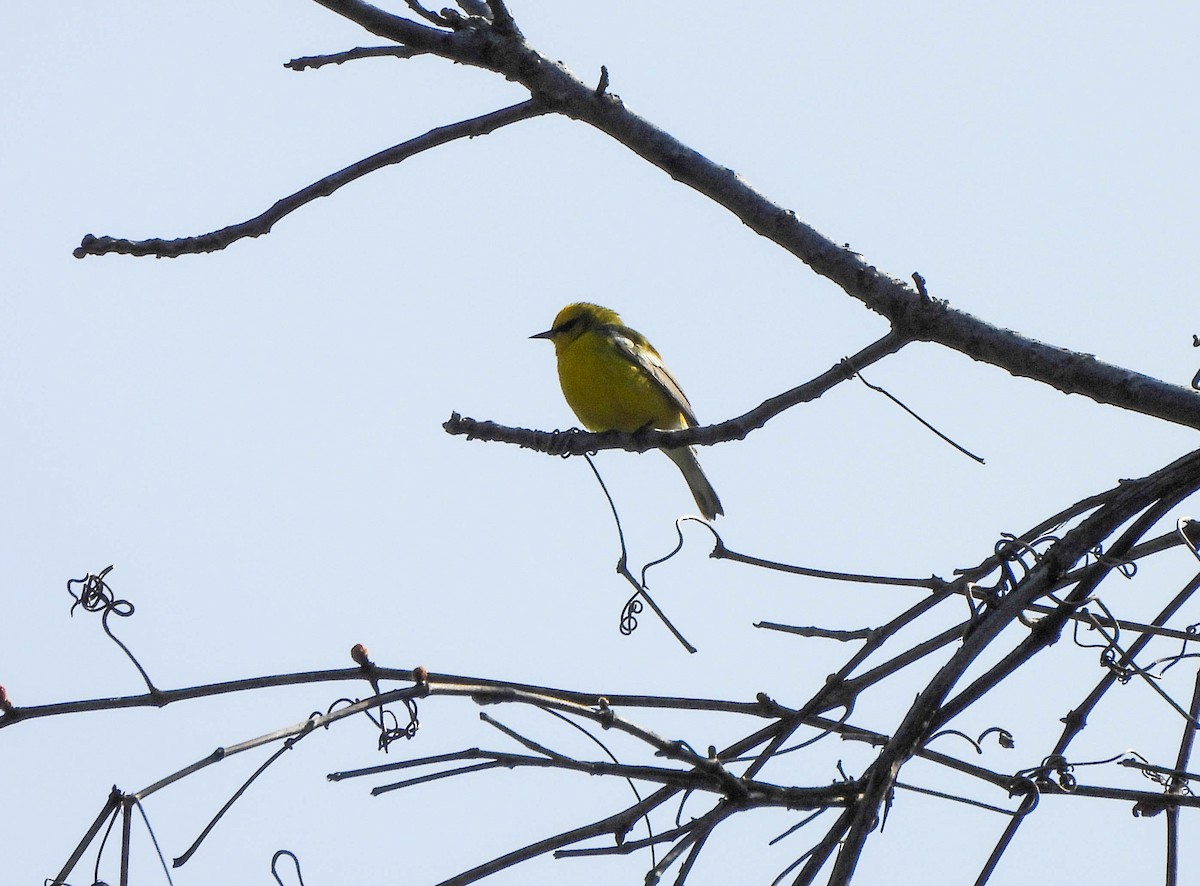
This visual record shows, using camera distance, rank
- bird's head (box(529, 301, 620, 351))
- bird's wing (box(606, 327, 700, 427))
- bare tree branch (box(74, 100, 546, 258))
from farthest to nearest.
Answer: bird's head (box(529, 301, 620, 351)) < bird's wing (box(606, 327, 700, 427)) < bare tree branch (box(74, 100, 546, 258))

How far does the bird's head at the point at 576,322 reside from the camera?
7512 mm

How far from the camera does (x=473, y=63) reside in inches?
120

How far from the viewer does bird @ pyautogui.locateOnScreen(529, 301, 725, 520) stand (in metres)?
7.02

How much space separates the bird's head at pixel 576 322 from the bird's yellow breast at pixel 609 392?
0.83ft

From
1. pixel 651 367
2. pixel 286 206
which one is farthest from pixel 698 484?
pixel 286 206

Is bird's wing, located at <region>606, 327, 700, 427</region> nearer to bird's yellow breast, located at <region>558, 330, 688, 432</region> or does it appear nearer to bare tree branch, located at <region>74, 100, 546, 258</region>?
bird's yellow breast, located at <region>558, 330, 688, 432</region>

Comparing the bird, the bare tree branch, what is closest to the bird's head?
the bird

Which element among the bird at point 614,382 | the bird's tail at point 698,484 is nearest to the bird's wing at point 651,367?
the bird at point 614,382

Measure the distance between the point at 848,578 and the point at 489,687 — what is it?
2.89 ft

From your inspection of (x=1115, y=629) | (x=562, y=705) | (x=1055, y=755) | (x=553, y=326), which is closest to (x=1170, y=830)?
(x=1055, y=755)

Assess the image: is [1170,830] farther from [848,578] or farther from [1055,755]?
[848,578]

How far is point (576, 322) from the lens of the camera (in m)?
7.57

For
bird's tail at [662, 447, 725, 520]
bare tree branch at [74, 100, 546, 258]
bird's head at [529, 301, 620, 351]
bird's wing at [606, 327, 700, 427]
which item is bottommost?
bare tree branch at [74, 100, 546, 258]

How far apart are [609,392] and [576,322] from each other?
73 centimetres
